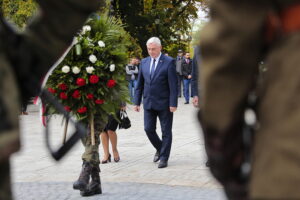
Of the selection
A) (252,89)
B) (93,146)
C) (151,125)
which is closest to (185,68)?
(151,125)

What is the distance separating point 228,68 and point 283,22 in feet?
0.84

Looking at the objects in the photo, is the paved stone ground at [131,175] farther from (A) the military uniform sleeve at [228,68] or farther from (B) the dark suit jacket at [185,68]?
(B) the dark suit jacket at [185,68]

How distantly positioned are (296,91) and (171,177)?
687 centimetres

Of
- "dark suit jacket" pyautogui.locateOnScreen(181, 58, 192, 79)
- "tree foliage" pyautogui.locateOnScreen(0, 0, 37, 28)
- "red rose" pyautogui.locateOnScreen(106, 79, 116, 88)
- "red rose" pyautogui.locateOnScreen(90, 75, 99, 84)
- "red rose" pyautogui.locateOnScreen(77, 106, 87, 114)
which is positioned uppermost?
"tree foliage" pyautogui.locateOnScreen(0, 0, 37, 28)

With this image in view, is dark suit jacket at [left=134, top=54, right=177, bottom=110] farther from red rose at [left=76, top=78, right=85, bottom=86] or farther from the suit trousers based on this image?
red rose at [left=76, top=78, right=85, bottom=86]

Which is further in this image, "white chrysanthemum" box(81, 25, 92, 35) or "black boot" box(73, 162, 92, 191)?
"black boot" box(73, 162, 92, 191)

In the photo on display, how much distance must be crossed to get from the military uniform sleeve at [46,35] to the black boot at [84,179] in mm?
5279

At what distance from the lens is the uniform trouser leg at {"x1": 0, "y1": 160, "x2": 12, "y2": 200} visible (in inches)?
92.0

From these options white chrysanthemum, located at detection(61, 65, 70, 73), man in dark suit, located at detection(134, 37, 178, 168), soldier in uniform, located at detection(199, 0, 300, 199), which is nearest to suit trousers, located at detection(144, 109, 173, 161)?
man in dark suit, located at detection(134, 37, 178, 168)

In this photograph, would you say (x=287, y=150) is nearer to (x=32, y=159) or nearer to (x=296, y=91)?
(x=296, y=91)

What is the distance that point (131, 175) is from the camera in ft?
30.3

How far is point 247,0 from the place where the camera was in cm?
236

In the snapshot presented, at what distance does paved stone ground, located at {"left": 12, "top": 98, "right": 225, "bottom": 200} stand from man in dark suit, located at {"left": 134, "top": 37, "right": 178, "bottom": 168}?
1.24 ft

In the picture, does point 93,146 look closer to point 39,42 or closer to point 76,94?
point 76,94
